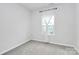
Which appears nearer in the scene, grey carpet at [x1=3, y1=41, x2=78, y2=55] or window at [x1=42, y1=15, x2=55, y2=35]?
grey carpet at [x1=3, y1=41, x2=78, y2=55]

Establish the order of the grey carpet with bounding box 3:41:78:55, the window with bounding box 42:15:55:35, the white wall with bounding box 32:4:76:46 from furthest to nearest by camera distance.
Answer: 1. the window with bounding box 42:15:55:35
2. the white wall with bounding box 32:4:76:46
3. the grey carpet with bounding box 3:41:78:55

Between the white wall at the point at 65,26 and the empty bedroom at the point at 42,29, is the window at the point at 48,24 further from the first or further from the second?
the white wall at the point at 65,26

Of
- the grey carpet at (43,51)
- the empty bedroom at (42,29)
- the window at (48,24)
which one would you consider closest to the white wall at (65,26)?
the empty bedroom at (42,29)

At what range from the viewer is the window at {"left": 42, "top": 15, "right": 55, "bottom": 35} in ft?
10.8

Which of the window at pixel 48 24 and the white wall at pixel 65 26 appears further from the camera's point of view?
the window at pixel 48 24

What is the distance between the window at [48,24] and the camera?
3.28 metres

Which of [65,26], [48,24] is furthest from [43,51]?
[48,24]

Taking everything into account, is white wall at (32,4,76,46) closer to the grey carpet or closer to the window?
the window

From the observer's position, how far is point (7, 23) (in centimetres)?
Answer: 219

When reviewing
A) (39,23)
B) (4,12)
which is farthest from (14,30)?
(39,23)

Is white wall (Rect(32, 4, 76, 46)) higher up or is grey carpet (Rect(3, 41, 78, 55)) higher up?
white wall (Rect(32, 4, 76, 46))

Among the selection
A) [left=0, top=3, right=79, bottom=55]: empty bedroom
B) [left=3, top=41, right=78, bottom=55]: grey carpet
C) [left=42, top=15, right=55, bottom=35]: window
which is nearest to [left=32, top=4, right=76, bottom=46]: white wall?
[left=0, top=3, right=79, bottom=55]: empty bedroom

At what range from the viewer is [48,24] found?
3426mm

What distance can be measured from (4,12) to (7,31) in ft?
2.47
